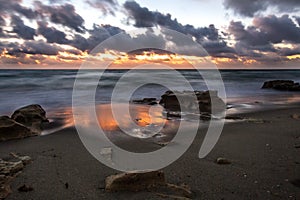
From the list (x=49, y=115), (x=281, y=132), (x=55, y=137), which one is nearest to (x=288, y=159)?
(x=281, y=132)

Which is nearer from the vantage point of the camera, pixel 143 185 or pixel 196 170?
pixel 143 185

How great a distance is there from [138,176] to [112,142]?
8.84 ft

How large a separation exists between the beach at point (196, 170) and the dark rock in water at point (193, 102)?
4.15m

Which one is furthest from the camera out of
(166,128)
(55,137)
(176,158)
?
(166,128)

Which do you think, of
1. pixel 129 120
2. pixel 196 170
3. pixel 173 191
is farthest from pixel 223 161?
pixel 129 120

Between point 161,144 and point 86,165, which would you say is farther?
point 161,144

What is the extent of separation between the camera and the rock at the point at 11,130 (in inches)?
245

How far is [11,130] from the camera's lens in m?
6.37

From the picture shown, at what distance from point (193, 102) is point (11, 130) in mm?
6857

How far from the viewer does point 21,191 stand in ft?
11.6

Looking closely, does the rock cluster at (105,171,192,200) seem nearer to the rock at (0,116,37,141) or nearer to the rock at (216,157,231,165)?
the rock at (216,157,231,165)

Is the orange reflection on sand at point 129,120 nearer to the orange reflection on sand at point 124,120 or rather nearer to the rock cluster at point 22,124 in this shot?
the orange reflection on sand at point 124,120

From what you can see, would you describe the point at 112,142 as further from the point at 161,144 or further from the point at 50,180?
the point at 50,180

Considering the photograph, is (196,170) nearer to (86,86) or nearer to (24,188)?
(24,188)
